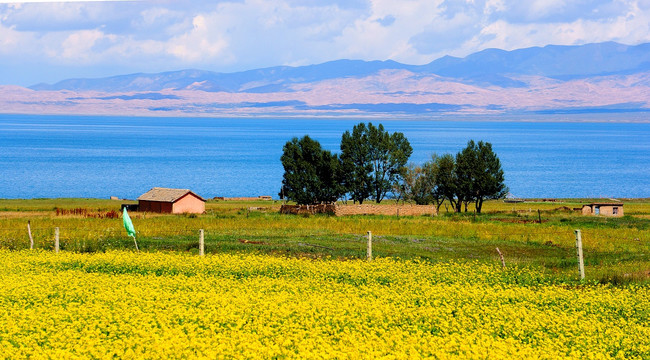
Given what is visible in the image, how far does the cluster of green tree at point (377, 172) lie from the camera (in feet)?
255

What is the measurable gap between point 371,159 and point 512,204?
22.2 metres

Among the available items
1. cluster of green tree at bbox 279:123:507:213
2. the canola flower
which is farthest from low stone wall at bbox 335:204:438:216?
the canola flower

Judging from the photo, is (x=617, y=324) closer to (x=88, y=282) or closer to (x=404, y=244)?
(x=88, y=282)

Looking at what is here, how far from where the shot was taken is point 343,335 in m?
15.6

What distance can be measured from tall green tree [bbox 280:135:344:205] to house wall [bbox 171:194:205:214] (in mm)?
11307

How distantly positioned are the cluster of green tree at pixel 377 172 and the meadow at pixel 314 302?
42058 mm

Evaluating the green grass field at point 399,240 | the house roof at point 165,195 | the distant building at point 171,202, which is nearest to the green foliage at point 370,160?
the distant building at point 171,202

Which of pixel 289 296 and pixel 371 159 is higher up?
pixel 371 159

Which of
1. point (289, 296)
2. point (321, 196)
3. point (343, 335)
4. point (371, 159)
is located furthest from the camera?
point (371, 159)

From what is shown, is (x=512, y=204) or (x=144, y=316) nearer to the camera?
(x=144, y=316)

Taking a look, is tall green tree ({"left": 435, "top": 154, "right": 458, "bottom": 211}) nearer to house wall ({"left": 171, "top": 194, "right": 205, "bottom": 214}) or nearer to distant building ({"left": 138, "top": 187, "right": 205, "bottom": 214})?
house wall ({"left": 171, "top": 194, "right": 205, "bottom": 214})

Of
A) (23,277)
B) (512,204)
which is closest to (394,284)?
(23,277)

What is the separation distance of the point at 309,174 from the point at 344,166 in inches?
211

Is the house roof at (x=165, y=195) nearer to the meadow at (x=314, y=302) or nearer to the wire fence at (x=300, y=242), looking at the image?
the wire fence at (x=300, y=242)
